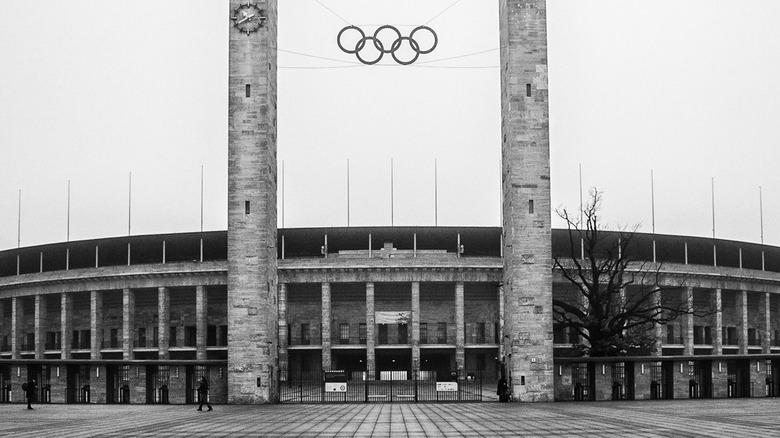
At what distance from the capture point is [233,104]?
1975 inches

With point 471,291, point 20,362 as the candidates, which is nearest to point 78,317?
point 471,291

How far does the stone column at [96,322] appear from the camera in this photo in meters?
84.2

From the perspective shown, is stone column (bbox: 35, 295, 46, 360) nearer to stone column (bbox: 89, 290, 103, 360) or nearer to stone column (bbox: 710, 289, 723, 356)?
stone column (bbox: 89, 290, 103, 360)

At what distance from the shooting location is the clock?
1987 inches

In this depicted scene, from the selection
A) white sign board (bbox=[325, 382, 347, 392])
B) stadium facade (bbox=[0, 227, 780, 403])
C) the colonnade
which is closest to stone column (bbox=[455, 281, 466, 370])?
stadium facade (bbox=[0, 227, 780, 403])

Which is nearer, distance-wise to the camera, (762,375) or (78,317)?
(762,375)

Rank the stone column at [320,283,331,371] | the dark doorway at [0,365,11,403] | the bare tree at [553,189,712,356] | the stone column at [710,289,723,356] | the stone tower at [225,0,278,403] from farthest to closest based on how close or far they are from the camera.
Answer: the stone column at [710,289,723,356] → the stone column at [320,283,331,371] → the bare tree at [553,189,712,356] → the dark doorway at [0,365,11,403] → the stone tower at [225,0,278,403]

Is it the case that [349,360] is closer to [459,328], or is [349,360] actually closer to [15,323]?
[459,328]

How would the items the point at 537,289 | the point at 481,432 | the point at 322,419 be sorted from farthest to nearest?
the point at 537,289
the point at 322,419
the point at 481,432

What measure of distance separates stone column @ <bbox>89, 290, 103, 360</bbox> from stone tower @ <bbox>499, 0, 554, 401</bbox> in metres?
44.6

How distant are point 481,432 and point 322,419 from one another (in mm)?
8343

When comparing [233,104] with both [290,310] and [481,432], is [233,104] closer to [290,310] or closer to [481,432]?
[481,432]

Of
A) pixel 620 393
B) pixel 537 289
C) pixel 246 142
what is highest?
pixel 246 142

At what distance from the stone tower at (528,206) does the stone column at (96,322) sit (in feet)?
146
